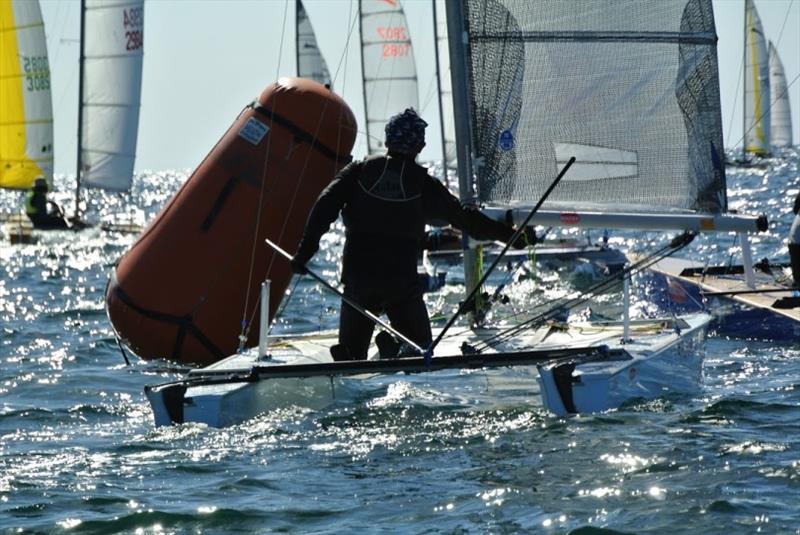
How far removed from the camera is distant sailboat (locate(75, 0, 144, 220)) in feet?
104

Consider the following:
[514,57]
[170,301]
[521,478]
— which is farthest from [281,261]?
[521,478]

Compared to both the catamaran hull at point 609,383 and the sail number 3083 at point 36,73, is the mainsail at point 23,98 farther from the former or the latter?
the catamaran hull at point 609,383

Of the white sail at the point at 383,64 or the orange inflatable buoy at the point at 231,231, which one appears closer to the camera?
the orange inflatable buoy at the point at 231,231

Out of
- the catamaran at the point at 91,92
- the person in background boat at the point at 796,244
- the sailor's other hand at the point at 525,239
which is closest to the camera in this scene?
the sailor's other hand at the point at 525,239

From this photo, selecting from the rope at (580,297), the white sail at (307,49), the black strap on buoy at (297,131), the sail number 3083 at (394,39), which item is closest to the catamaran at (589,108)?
the rope at (580,297)

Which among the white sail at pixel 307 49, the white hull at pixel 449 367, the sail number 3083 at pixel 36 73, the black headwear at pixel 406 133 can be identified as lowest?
the white hull at pixel 449 367

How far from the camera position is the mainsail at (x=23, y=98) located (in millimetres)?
31234

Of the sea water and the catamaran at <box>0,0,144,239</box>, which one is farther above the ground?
the catamaran at <box>0,0,144,239</box>

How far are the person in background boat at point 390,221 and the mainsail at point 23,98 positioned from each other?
82.6 ft

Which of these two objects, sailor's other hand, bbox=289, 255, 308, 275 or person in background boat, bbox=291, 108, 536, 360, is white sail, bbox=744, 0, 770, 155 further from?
sailor's other hand, bbox=289, 255, 308, 275

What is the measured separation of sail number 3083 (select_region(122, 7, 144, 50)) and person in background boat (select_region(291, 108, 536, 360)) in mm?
25206

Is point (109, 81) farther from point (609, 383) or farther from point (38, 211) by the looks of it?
point (609, 383)

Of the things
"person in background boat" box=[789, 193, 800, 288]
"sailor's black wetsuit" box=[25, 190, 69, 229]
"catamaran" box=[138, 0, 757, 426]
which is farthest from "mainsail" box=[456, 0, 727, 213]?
"sailor's black wetsuit" box=[25, 190, 69, 229]

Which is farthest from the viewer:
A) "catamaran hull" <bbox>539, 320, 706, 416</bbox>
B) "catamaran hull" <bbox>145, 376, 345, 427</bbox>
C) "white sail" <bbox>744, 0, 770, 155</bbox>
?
"white sail" <bbox>744, 0, 770, 155</bbox>
